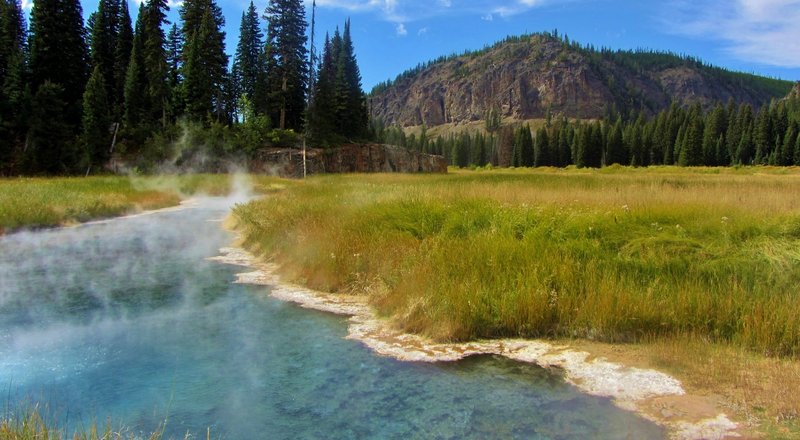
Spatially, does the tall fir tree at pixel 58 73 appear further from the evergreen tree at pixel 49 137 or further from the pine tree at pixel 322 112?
the pine tree at pixel 322 112

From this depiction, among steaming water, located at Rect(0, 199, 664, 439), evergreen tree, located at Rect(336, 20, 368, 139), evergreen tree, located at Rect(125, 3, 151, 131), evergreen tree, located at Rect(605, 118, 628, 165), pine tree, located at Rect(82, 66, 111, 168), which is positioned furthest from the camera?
evergreen tree, located at Rect(605, 118, 628, 165)

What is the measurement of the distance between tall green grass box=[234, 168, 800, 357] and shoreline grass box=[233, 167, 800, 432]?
0.07 feet

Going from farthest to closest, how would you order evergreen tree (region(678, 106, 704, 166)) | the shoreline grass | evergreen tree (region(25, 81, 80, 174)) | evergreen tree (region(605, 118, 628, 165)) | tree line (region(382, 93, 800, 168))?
evergreen tree (region(605, 118, 628, 165)) → tree line (region(382, 93, 800, 168)) → evergreen tree (region(678, 106, 704, 166)) → evergreen tree (region(25, 81, 80, 174)) → the shoreline grass

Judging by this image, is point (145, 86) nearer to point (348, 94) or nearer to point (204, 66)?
point (204, 66)

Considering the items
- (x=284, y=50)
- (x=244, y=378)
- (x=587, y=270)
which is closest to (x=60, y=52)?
(x=284, y=50)

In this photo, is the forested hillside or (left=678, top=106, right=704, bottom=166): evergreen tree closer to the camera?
(left=678, top=106, right=704, bottom=166): evergreen tree

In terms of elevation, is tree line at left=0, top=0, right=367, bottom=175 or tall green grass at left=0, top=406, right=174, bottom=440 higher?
tree line at left=0, top=0, right=367, bottom=175

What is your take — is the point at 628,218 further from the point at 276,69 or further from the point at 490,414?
the point at 276,69

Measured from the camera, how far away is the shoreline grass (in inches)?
251

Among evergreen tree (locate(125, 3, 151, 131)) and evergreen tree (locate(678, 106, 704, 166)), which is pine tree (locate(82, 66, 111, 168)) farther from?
evergreen tree (locate(678, 106, 704, 166))

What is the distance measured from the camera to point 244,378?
5688 mm

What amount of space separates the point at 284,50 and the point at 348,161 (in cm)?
1391

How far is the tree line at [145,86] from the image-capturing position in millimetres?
42812

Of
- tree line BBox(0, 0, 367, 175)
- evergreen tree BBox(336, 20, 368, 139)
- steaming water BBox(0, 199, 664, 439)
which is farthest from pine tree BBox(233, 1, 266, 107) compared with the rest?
steaming water BBox(0, 199, 664, 439)
